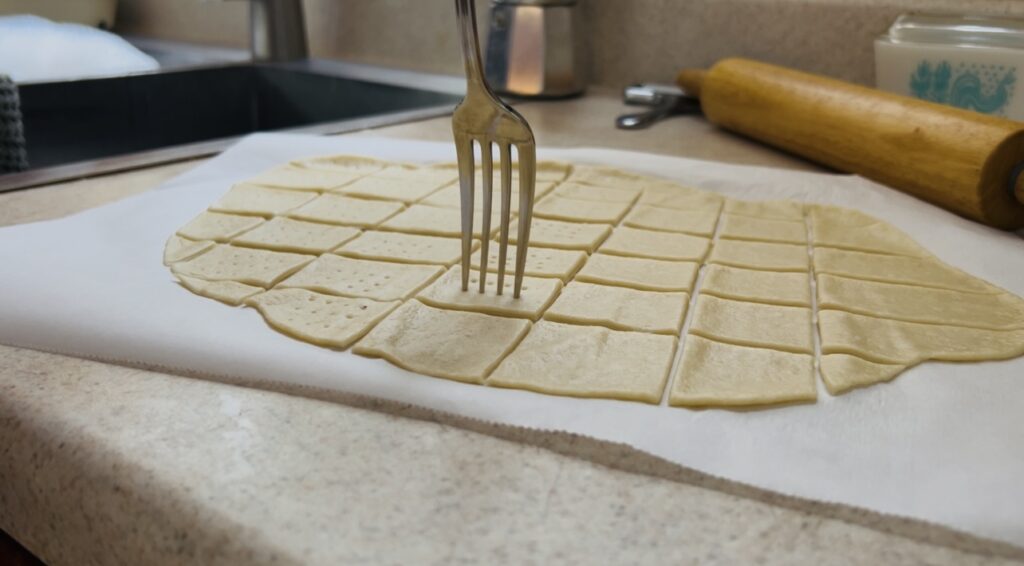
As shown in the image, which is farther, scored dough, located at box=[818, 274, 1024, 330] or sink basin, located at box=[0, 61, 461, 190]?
sink basin, located at box=[0, 61, 461, 190]

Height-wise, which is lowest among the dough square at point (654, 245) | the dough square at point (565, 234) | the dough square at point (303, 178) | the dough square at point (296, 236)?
the dough square at point (654, 245)

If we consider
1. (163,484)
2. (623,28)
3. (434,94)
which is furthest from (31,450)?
(623,28)

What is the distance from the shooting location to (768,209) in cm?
100

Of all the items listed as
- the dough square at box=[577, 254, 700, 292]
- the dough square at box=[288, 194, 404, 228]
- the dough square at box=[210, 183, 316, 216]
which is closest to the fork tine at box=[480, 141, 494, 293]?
the dough square at box=[577, 254, 700, 292]

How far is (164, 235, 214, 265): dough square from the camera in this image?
2.62 ft

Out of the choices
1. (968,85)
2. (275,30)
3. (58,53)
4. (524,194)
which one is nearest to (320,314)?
(524,194)

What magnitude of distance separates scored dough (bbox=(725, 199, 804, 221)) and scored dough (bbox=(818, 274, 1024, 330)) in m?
0.21

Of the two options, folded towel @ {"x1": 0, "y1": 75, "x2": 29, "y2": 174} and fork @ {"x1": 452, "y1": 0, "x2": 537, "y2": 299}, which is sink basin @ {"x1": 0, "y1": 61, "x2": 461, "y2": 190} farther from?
fork @ {"x1": 452, "y1": 0, "x2": 537, "y2": 299}

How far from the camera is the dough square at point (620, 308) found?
2.21 feet

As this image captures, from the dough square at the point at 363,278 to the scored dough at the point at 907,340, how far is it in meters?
0.35

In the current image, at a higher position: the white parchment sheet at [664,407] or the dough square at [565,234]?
the dough square at [565,234]

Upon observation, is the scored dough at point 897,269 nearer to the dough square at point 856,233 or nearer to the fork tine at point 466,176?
the dough square at point 856,233

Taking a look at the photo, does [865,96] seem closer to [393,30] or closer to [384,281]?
[384,281]

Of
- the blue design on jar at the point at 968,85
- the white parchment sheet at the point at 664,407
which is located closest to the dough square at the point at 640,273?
the white parchment sheet at the point at 664,407
